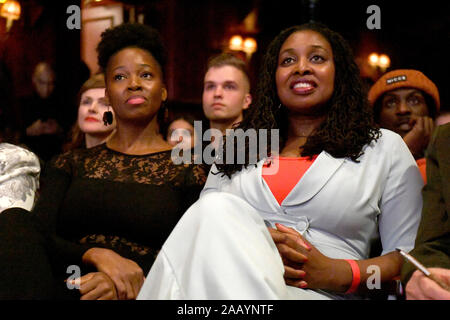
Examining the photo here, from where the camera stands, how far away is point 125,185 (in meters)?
1.76

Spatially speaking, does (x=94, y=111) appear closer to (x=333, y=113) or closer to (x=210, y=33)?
(x=333, y=113)

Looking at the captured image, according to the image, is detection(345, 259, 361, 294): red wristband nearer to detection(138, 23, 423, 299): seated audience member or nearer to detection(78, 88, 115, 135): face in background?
detection(138, 23, 423, 299): seated audience member

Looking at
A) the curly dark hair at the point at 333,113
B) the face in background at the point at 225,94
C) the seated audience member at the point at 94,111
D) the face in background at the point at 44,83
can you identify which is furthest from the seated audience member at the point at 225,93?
the face in background at the point at 44,83

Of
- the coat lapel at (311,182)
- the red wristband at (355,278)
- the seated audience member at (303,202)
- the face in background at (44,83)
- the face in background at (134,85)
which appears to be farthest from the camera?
→ the face in background at (44,83)

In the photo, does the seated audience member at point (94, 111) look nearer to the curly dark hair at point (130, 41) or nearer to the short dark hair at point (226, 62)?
the curly dark hair at point (130, 41)

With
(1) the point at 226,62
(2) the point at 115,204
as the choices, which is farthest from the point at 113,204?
(1) the point at 226,62

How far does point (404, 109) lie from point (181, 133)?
1.12m

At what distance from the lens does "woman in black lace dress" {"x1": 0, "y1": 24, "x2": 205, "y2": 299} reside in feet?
4.69

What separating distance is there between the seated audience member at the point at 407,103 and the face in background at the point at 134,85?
0.94 meters

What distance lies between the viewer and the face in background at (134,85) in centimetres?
184

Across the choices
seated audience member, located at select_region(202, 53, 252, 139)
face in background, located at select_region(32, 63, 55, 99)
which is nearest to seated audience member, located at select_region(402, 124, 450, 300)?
seated audience member, located at select_region(202, 53, 252, 139)

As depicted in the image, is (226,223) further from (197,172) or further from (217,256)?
(197,172)
